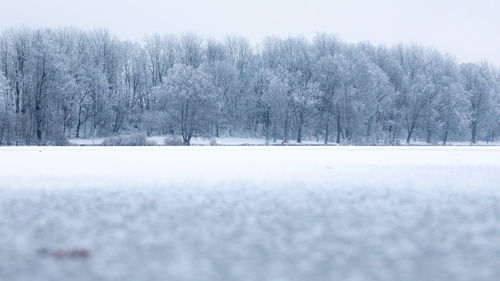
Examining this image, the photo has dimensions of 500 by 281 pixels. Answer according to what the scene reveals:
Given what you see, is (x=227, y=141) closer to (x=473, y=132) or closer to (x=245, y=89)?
(x=245, y=89)

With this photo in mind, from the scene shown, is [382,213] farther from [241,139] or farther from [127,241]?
[241,139]

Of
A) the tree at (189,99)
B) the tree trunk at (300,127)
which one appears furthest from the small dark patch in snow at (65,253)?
the tree trunk at (300,127)

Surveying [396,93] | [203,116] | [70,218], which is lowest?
[70,218]

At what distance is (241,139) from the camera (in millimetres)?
59406

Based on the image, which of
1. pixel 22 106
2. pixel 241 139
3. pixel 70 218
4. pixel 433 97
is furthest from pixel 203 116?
pixel 70 218

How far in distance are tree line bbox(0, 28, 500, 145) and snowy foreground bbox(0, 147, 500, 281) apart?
118 feet

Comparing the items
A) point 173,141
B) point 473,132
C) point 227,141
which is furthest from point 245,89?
point 473,132

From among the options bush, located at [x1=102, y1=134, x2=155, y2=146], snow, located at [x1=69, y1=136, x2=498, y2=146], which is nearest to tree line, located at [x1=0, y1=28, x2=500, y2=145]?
snow, located at [x1=69, y1=136, x2=498, y2=146]

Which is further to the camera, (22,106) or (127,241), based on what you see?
(22,106)

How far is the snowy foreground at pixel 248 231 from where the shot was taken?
455cm

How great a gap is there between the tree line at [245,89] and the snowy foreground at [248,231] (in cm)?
3585

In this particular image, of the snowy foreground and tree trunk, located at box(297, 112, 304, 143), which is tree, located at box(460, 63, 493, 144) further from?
the snowy foreground

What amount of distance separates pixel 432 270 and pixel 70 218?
503 cm

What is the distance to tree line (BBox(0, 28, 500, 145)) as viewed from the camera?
166 ft
